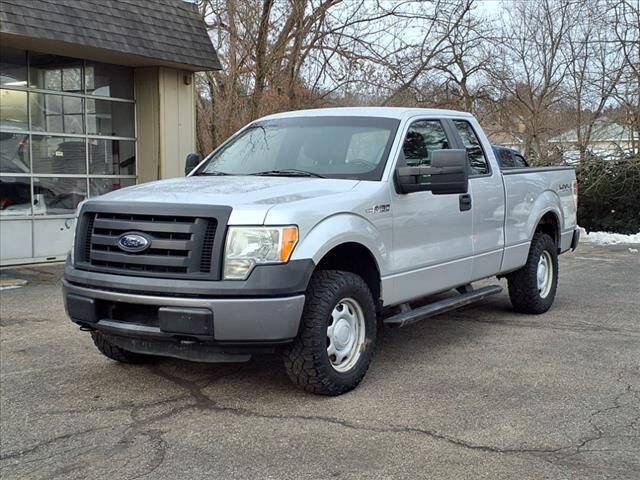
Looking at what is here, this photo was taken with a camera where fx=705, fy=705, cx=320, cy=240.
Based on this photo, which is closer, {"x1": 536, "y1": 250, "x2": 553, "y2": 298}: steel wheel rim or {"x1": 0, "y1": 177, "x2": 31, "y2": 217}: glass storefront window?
{"x1": 536, "y1": 250, "x2": 553, "y2": 298}: steel wheel rim

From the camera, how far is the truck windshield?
5477mm

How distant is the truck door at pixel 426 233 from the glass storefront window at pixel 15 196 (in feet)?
24.7

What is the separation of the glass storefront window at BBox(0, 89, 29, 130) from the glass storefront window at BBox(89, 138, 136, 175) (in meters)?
1.32

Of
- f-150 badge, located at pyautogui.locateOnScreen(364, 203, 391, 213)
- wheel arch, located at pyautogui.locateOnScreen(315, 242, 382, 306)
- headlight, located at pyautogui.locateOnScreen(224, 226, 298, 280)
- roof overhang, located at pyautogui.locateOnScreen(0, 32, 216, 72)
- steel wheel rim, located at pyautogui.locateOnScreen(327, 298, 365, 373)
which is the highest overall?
roof overhang, located at pyautogui.locateOnScreen(0, 32, 216, 72)

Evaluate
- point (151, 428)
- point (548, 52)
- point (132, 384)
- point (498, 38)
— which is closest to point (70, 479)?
point (151, 428)

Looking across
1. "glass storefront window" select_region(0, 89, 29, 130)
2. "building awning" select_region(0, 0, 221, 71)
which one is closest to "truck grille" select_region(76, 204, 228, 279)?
"building awning" select_region(0, 0, 221, 71)

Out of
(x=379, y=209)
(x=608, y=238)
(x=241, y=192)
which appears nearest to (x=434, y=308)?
(x=379, y=209)

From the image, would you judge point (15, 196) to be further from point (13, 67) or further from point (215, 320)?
point (215, 320)

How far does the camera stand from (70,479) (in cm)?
363

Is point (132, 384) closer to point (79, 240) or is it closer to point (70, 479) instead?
point (79, 240)

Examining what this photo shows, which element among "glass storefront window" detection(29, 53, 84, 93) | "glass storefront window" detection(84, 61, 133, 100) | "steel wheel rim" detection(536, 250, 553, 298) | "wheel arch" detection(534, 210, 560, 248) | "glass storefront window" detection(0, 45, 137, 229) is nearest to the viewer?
"steel wheel rim" detection(536, 250, 553, 298)

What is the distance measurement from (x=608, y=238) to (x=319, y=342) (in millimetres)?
13364

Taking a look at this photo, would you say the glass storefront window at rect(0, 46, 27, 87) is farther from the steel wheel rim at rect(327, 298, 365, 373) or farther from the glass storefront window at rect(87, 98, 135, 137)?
Answer: the steel wheel rim at rect(327, 298, 365, 373)

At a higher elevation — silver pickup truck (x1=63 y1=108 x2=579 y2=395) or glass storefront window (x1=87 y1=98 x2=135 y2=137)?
glass storefront window (x1=87 y1=98 x2=135 y2=137)
